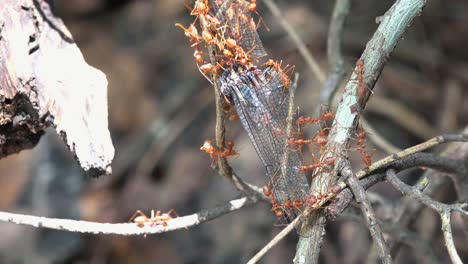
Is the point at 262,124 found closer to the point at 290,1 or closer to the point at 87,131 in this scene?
the point at 87,131

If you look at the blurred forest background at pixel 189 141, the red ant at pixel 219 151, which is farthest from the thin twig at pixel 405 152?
the blurred forest background at pixel 189 141

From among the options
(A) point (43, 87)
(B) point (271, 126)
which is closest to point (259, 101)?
(B) point (271, 126)

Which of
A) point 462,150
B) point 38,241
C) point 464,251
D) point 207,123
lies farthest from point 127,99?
point 462,150

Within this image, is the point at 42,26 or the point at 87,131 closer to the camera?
the point at 87,131

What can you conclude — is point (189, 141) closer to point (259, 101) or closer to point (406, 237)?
point (406, 237)

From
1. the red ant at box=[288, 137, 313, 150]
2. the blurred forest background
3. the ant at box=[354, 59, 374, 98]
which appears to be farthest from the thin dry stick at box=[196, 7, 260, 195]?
the blurred forest background

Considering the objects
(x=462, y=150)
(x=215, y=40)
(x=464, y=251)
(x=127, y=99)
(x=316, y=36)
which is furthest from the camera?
(x=127, y=99)
